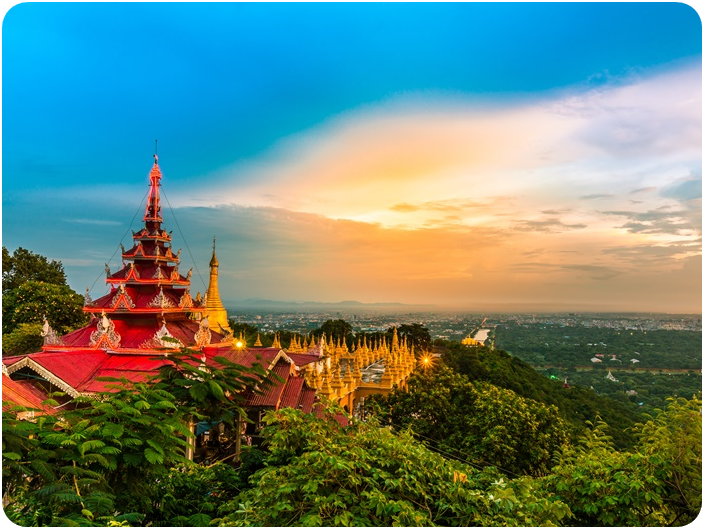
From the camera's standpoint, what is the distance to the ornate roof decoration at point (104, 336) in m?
12.7

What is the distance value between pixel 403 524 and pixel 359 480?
2.22 feet

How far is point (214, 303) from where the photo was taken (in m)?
23.8

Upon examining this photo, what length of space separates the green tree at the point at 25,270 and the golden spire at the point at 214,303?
43.9ft

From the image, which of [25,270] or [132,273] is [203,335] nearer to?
[132,273]

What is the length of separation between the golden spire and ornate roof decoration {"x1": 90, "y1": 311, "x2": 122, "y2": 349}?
9911 millimetres

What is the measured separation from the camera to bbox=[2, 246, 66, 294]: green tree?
2816cm

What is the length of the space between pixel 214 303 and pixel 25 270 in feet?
49.8

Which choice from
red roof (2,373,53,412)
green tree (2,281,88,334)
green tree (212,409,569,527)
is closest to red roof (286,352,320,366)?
red roof (2,373,53,412)

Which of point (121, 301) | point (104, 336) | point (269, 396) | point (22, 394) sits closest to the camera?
point (22, 394)

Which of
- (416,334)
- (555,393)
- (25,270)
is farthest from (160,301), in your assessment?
(416,334)

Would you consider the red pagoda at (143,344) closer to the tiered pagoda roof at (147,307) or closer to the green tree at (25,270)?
the tiered pagoda roof at (147,307)

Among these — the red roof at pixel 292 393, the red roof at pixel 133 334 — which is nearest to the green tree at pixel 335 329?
the red roof at pixel 133 334

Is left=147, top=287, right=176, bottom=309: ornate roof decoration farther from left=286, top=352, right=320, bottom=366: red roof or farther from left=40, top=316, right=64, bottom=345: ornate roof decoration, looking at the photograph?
left=286, top=352, right=320, bottom=366: red roof

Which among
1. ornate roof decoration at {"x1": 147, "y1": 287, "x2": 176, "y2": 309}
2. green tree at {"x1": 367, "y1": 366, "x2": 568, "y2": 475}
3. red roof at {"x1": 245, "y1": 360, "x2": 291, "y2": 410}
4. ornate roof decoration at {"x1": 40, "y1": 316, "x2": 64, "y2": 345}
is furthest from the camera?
green tree at {"x1": 367, "y1": 366, "x2": 568, "y2": 475}
